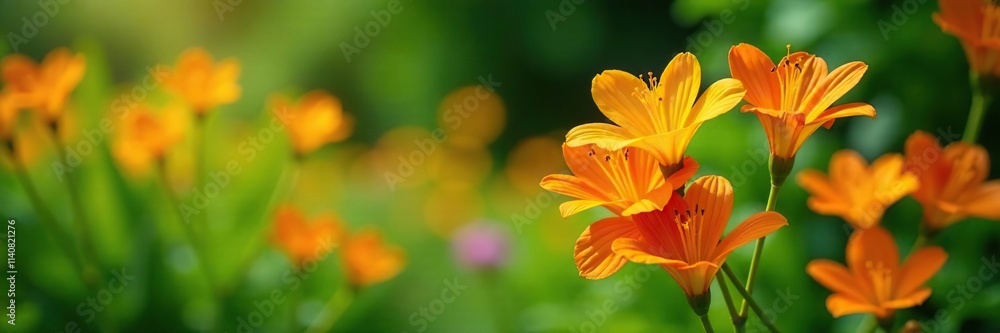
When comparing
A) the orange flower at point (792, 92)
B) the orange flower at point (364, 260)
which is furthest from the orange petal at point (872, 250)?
the orange flower at point (364, 260)

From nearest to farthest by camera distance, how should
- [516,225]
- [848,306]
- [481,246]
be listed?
[848,306] < [481,246] < [516,225]

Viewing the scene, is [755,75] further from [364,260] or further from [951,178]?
[364,260]

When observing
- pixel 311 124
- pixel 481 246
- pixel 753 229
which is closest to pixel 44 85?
pixel 311 124

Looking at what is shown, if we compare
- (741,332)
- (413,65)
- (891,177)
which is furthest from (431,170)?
(741,332)

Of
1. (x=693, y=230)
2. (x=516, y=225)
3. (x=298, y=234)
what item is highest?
(x=693, y=230)

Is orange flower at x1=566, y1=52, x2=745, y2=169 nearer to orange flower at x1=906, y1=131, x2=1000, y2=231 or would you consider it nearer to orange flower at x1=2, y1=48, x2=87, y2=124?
orange flower at x1=906, y1=131, x2=1000, y2=231

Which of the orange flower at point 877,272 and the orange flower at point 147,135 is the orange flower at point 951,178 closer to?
the orange flower at point 877,272
